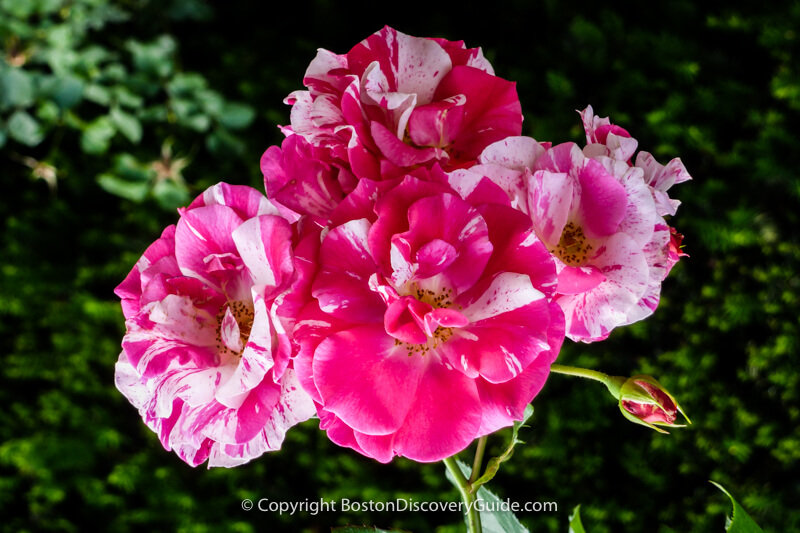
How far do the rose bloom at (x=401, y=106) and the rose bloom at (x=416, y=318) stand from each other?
0.03 m

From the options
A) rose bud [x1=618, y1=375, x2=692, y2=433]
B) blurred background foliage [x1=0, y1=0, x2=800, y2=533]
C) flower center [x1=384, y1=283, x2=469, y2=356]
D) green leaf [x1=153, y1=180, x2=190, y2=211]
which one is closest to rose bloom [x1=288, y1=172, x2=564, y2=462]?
flower center [x1=384, y1=283, x2=469, y2=356]

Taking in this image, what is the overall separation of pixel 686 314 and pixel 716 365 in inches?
3.4

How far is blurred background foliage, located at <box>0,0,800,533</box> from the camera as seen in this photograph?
34.6 inches

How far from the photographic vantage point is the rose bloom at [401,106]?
1.09 ft

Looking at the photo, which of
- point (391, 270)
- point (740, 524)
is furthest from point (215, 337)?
point (740, 524)

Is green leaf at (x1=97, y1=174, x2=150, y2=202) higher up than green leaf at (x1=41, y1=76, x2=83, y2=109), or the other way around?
green leaf at (x1=41, y1=76, x2=83, y2=109)

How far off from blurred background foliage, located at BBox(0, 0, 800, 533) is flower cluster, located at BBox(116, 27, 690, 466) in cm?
63

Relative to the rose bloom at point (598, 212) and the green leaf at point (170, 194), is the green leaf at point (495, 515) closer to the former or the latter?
the rose bloom at point (598, 212)

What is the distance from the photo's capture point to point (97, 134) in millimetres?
1048

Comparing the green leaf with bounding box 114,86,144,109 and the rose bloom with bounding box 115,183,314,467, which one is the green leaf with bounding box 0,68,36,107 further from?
the rose bloom with bounding box 115,183,314,467

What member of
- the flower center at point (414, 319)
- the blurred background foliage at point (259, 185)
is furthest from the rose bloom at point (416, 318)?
the blurred background foliage at point (259, 185)

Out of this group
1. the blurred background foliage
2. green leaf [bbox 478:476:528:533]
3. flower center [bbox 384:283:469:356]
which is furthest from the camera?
the blurred background foliage

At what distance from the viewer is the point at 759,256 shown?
0.89 m

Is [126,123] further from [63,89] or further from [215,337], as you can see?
[215,337]
